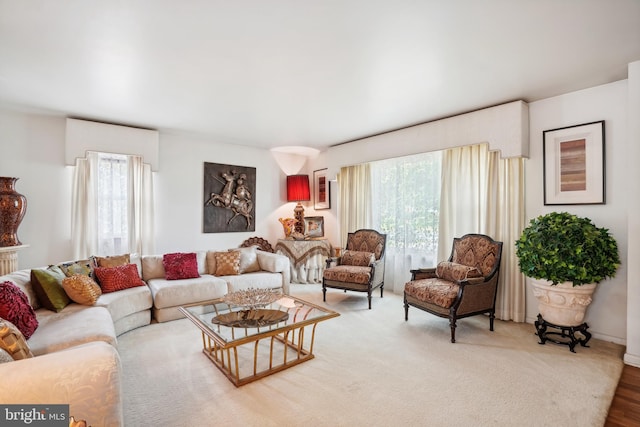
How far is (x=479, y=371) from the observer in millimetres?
2535

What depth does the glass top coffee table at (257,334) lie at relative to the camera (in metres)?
2.36

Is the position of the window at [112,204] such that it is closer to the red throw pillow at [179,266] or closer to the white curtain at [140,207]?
the white curtain at [140,207]

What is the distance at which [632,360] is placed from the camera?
263cm

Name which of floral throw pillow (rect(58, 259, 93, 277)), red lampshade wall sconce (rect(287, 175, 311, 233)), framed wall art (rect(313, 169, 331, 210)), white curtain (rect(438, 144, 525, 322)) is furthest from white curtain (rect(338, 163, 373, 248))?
floral throw pillow (rect(58, 259, 93, 277))

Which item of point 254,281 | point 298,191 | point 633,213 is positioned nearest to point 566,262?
point 633,213

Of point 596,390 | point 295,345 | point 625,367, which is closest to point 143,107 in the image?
point 295,345

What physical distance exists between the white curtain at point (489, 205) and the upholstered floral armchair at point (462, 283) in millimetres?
309

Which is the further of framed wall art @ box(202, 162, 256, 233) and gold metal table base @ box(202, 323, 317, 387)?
framed wall art @ box(202, 162, 256, 233)

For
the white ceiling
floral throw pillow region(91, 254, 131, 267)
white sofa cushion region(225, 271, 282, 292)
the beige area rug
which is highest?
the white ceiling

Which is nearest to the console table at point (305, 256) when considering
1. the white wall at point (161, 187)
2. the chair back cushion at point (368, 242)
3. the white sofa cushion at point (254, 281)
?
the white wall at point (161, 187)

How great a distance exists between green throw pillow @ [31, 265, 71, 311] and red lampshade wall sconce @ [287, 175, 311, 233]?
381 centimetres

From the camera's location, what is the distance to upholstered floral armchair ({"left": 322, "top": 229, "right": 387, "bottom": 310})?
166 inches

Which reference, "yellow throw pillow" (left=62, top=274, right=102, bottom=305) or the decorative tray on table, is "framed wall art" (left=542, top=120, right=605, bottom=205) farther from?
"yellow throw pillow" (left=62, top=274, right=102, bottom=305)

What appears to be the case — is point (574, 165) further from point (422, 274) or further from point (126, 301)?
point (126, 301)
